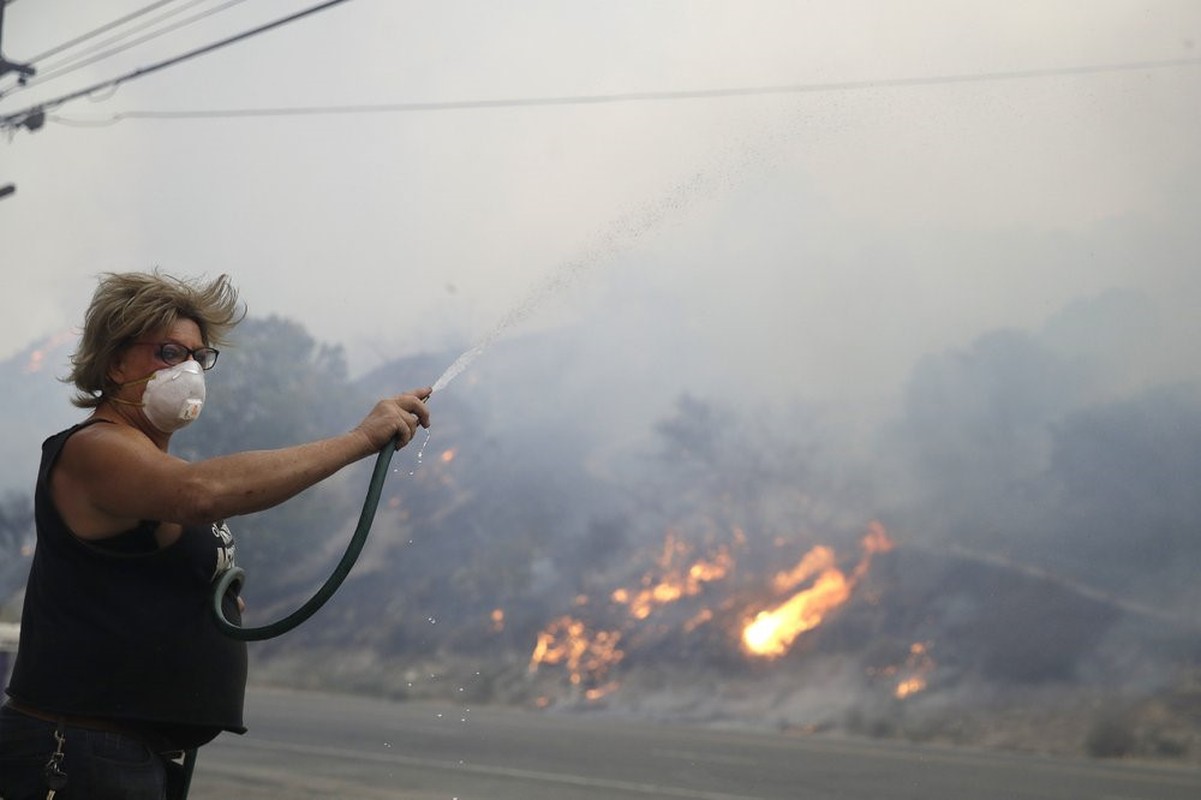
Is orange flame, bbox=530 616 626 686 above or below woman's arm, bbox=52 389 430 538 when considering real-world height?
above

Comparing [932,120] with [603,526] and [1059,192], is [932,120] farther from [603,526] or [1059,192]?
[603,526]

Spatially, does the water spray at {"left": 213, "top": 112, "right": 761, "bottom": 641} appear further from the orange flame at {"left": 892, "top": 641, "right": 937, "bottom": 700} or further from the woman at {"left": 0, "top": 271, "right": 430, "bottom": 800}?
the orange flame at {"left": 892, "top": 641, "right": 937, "bottom": 700}

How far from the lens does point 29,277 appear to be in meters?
23.7

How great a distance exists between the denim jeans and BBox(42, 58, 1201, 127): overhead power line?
58.6 ft

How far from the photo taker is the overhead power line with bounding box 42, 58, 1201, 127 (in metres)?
18.9

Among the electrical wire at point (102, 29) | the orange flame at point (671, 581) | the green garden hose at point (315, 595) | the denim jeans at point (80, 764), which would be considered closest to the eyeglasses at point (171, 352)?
the green garden hose at point (315, 595)

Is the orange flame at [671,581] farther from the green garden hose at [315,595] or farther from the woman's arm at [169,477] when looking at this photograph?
the woman's arm at [169,477]

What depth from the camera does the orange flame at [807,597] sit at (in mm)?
18859

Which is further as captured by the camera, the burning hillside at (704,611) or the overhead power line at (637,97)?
the burning hillside at (704,611)

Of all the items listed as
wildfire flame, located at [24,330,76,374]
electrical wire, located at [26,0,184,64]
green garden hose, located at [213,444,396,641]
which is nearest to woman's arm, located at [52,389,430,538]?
green garden hose, located at [213,444,396,641]

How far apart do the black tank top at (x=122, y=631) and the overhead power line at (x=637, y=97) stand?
17715mm

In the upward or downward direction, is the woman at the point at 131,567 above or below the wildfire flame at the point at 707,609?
below

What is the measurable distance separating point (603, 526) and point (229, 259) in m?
8.03

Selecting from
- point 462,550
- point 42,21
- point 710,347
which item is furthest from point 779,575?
point 42,21
